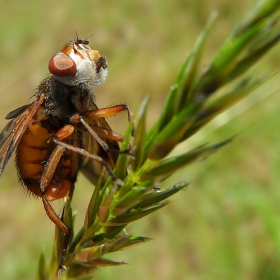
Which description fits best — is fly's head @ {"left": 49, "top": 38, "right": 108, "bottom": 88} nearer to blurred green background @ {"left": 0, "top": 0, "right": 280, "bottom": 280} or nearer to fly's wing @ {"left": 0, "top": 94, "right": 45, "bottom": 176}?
fly's wing @ {"left": 0, "top": 94, "right": 45, "bottom": 176}

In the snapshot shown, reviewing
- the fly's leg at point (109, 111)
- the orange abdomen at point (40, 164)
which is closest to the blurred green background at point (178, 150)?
the orange abdomen at point (40, 164)

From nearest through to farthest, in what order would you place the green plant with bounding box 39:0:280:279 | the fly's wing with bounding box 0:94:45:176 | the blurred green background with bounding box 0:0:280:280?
the green plant with bounding box 39:0:280:279, the fly's wing with bounding box 0:94:45:176, the blurred green background with bounding box 0:0:280:280

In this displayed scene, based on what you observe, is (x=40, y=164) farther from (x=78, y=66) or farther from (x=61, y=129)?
(x=78, y=66)

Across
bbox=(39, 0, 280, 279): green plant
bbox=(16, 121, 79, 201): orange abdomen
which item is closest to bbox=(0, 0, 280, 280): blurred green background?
bbox=(16, 121, 79, 201): orange abdomen

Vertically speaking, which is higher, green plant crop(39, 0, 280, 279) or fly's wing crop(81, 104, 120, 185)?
fly's wing crop(81, 104, 120, 185)

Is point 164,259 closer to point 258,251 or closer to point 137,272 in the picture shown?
point 137,272

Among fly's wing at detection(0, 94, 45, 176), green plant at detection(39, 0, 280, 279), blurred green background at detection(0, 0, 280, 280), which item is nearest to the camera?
green plant at detection(39, 0, 280, 279)

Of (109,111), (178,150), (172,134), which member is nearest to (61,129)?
(109,111)
